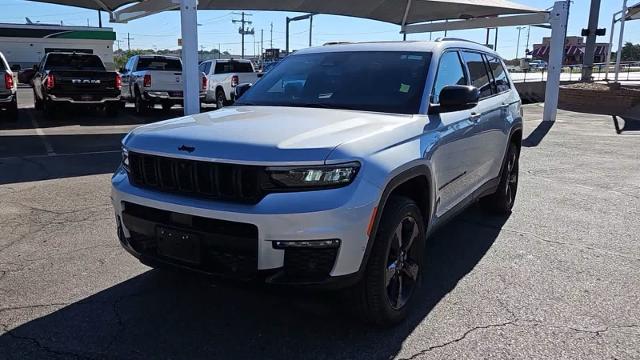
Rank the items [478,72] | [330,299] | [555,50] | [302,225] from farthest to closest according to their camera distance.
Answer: [555,50], [478,72], [330,299], [302,225]

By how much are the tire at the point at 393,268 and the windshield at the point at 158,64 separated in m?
15.0

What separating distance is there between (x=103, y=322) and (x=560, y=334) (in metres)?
2.89

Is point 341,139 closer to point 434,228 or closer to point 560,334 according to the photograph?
point 434,228

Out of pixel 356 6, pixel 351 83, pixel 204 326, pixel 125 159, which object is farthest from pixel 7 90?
pixel 204 326

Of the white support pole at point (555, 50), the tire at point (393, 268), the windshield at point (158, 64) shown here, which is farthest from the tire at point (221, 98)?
the tire at point (393, 268)

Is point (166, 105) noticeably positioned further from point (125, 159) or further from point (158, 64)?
point (125, 159)

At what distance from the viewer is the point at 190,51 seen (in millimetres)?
11578

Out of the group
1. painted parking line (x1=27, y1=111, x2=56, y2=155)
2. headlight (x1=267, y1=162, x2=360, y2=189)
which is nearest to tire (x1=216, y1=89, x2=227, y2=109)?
painted parking line (x1=27, y1=111, x2=56, y2=155)

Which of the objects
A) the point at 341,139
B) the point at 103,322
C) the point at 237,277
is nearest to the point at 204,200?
the point at 237,277

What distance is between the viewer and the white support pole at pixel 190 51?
1142 centimetres

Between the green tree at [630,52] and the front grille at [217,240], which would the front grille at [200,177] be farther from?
the green tree at [630,52]

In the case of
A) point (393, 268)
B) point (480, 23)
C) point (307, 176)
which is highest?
point (480, 23)

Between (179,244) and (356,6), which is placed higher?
(356,6)

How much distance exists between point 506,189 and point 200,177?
399cm
